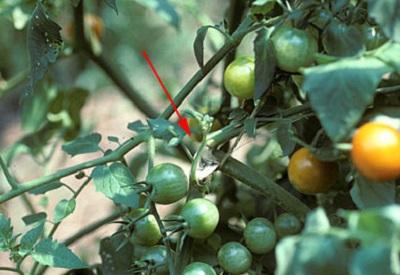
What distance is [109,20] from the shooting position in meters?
1.67

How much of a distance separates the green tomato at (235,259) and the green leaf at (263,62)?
4.9 inches

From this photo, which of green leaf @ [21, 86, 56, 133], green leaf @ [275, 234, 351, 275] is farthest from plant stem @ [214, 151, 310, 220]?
green leaf @ [21, 86, 56, 133]

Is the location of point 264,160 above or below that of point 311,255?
below

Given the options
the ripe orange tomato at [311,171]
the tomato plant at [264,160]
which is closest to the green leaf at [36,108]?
the tomato plant at [264,160]

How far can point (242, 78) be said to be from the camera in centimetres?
65

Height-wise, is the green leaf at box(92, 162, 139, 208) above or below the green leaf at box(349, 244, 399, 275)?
below

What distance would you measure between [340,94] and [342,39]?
0.30 feet

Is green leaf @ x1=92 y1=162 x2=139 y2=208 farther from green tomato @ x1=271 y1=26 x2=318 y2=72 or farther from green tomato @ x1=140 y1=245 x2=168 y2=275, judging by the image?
green tomato @ x1=271 y1=26 x2=318 y2=72

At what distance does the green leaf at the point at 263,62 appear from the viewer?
60cm

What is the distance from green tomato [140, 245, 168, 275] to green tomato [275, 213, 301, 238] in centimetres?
10

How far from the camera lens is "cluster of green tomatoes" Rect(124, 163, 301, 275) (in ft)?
2.06

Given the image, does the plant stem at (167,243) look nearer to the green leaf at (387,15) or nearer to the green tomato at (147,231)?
the green tomato at (147,231)

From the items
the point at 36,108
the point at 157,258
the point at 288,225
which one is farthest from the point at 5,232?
the point at 36,108

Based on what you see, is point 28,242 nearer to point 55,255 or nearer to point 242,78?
point 55,255
